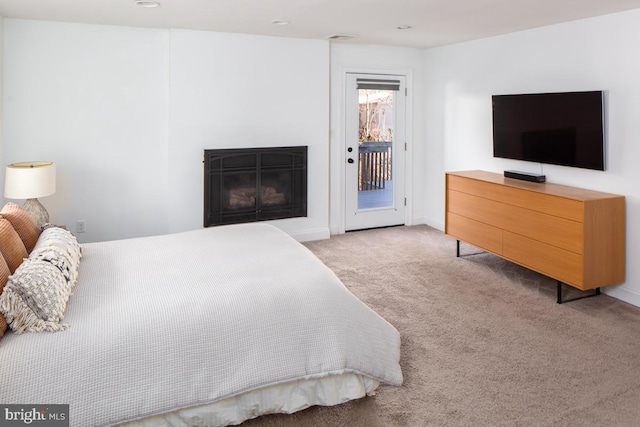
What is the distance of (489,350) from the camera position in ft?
9.76

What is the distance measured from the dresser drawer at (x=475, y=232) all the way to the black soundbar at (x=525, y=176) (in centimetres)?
55

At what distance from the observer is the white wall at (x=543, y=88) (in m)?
3.68

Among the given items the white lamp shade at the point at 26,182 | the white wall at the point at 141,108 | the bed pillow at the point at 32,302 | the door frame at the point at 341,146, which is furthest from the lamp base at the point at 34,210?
the door frame at the point at 341,146

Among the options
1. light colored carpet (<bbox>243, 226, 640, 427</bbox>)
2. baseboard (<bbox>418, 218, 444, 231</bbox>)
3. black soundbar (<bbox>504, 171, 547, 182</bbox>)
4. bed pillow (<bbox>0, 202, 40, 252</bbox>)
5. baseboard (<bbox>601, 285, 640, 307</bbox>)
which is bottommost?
light colored carpet (<bbox>243, 226, 640, 427</bbox>)

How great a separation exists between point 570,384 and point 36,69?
4.84 m

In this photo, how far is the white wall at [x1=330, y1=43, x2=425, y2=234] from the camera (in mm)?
5652

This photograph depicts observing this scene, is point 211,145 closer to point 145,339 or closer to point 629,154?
point 145,339

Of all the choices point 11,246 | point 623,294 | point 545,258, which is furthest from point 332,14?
point 623,294

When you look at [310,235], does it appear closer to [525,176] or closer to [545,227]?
[525,176]

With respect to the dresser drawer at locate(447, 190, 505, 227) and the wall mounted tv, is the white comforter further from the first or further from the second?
the wall mounted tv

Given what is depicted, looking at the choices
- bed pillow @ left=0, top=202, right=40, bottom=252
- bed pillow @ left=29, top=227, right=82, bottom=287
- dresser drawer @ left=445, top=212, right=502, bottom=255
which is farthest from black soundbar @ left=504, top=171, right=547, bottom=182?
bed pillow @ left=0, top=202, right=40, bottom=252

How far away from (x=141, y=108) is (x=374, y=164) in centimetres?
284

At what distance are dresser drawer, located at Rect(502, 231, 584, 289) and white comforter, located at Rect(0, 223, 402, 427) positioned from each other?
5.85 feet

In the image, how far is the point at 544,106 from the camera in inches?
168
